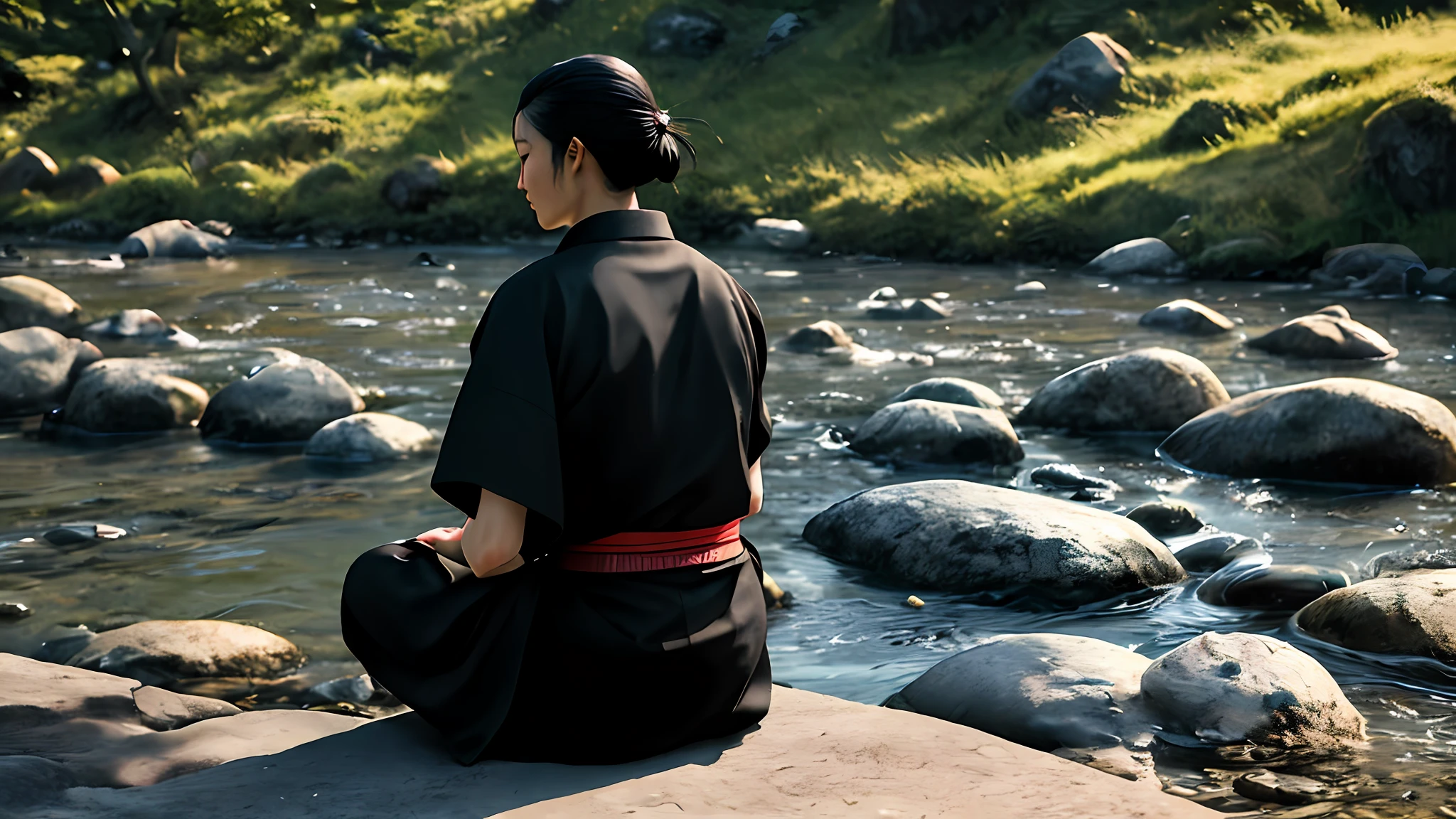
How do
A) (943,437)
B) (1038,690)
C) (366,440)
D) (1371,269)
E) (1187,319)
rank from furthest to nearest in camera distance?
(1371,269), (1187,319), (366,440), (943,437), (1038,690)

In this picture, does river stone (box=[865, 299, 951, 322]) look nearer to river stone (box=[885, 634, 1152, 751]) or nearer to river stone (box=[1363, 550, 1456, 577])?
river stone (box=[1363, 550, 1456, 577])

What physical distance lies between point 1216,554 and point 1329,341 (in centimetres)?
511

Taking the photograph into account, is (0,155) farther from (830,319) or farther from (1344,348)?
(1344,348)

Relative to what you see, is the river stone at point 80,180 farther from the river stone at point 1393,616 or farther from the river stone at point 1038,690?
the river stone at point 1393,616

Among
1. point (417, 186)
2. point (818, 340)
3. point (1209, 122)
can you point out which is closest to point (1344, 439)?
point (818, 340)

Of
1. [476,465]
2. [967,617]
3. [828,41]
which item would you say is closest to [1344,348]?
[967,617]

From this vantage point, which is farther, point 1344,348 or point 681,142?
point 1344,348

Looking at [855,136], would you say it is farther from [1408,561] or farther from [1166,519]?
[1408,561]

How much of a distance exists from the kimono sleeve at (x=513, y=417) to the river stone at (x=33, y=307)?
426 inches

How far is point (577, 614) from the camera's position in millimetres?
2734

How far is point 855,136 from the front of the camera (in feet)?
70.7

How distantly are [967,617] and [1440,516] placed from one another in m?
2.41

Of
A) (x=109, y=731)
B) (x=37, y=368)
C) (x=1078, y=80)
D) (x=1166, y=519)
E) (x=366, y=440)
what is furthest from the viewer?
(x=1078, y=80)

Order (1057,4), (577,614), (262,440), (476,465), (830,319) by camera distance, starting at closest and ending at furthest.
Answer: (476,465), (577,614), (262,440), (830,319), (1057,4)
